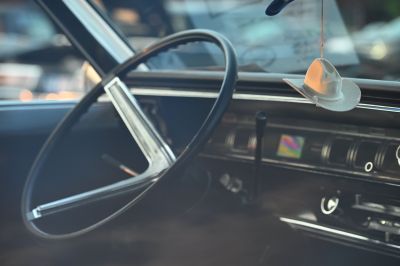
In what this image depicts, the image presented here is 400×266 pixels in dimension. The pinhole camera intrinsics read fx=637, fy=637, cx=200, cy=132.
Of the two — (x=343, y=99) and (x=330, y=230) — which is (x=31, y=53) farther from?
(x=343, y=99)

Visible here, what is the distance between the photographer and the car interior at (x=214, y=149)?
1794 mm

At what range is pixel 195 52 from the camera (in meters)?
2.38

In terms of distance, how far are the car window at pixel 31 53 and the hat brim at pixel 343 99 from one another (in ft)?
5.42

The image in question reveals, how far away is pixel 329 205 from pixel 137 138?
2.04ft

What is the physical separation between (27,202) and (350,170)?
37.6 inches

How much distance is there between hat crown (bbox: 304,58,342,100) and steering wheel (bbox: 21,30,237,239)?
23 cm

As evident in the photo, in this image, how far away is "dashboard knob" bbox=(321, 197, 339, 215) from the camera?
6.33 feet

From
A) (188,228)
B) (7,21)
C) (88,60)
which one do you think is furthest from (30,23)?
(188,228)

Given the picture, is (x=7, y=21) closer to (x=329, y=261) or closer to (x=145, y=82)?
(x=145, y=82)

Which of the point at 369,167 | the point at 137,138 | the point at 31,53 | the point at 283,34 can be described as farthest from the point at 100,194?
the point at 31,53

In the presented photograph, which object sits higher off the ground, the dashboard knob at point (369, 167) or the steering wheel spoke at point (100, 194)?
the steering wheel spoke at point (100, 194)

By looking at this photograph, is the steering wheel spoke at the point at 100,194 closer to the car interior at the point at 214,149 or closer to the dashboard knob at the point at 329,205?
the car interior at the point at 214,149

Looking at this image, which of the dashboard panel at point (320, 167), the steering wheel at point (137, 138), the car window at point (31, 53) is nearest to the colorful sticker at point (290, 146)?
the dashboard panel at point (320, 167)

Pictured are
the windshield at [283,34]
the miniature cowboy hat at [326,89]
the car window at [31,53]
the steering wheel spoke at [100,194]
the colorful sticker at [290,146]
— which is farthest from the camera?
the car window at [31,53]
